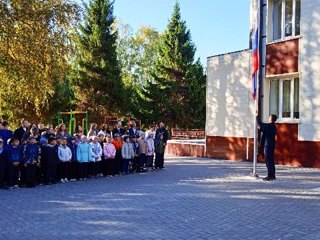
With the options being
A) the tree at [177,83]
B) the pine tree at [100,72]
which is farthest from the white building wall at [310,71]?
the tree at [177,83]

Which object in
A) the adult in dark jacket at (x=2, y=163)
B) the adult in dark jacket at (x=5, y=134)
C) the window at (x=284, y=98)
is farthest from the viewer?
the window at (x=284, y=98)

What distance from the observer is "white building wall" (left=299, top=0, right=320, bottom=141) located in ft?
57.7

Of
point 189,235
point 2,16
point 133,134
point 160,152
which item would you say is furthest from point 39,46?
point 189,235

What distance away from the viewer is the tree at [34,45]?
18.1m

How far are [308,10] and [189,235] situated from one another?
534 inches

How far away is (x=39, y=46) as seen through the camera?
61.0 feet

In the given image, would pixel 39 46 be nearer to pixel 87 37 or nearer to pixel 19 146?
pixel 19 146

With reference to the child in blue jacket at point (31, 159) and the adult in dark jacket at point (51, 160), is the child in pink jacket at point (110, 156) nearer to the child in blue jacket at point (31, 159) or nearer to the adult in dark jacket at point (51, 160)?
the adult in dark jacket at point (51, 160)

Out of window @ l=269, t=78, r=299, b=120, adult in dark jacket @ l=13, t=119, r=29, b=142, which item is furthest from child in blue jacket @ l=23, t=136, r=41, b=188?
window @ l=269, t=78, r=299, b=120

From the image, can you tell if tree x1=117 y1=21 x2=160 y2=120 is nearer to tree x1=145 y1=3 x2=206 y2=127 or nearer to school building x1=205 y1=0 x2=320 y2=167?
tree x1=145 y1=3 x2=206 y2=127

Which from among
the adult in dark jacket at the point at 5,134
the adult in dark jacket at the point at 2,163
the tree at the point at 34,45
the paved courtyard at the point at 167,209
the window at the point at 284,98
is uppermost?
the tree at the point at 34,45

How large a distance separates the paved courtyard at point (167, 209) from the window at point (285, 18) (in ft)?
23.5

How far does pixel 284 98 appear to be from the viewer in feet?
63.4

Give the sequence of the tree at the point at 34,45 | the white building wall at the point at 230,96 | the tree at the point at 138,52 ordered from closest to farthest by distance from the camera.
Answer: the tree at the point at 34,45 < the white building wall at the point at 230,96 < the tree at the point at 138,52
